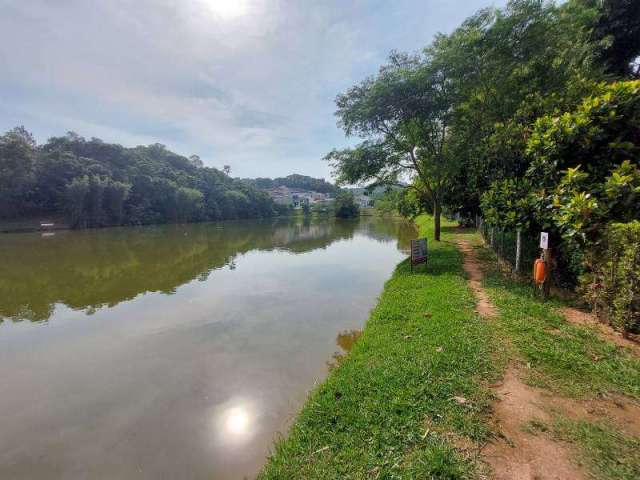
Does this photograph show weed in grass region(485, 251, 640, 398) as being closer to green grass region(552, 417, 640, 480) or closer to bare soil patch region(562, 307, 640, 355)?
bare soil patch region(562, 307, 640, 355)

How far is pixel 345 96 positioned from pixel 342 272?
7.48m

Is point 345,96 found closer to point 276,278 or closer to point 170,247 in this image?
point 276,278

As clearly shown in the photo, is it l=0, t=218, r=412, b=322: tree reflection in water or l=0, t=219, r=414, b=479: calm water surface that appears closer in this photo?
l=0, t=219, r=414, b=479: calm water surface

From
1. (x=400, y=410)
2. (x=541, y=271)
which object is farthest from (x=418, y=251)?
(x=400, y=410)

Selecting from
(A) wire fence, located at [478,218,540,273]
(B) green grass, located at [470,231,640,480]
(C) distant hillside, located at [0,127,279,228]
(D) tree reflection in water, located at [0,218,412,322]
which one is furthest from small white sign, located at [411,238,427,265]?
(C) distant hillside, located at [0,127,279,228]

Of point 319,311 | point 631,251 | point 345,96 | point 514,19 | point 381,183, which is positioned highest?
point 514,19

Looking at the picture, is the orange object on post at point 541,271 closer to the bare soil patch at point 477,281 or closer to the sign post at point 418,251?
the bare soil patch at point 477,281

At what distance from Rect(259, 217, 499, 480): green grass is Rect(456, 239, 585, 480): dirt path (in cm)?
14

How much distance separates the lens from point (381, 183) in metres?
14.1

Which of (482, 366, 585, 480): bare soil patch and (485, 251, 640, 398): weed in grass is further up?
(485, 251, 640, 398): weed in grass

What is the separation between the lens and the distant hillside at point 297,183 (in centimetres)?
12523

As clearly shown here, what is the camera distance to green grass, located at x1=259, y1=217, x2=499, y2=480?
90.6 inches

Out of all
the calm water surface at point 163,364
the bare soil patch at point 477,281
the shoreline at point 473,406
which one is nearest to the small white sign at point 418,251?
the bare soil patch at point 477,281

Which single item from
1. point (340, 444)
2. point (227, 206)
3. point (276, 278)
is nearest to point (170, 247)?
point (276, 278)
